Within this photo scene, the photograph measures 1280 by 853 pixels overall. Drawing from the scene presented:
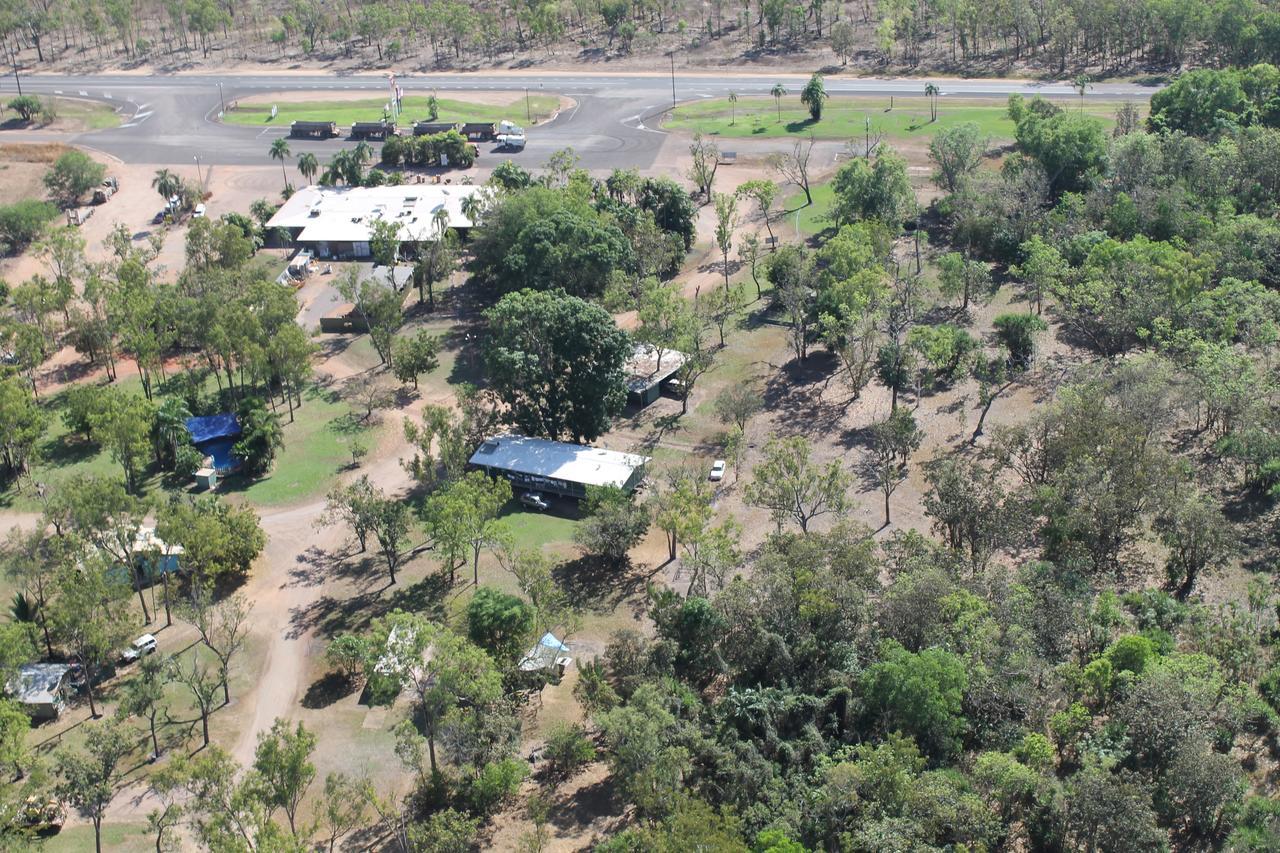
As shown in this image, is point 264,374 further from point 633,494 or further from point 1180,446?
point 1180,446

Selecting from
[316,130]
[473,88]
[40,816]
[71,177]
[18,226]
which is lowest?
[40,816]

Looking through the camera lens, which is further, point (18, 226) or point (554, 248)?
point (18, 226)

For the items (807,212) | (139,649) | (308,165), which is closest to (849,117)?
(807,212)

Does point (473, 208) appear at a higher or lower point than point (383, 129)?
lower

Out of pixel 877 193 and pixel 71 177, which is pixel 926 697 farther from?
pixel 71 177

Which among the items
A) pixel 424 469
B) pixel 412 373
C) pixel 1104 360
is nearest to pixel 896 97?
pixel 1104 360

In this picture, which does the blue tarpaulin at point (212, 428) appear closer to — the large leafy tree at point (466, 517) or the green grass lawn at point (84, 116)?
the large leafy tree at point (466, 517)

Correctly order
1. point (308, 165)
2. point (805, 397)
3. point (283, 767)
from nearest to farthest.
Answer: point (283, 767) → point (805, 397) → point (308, 165)
